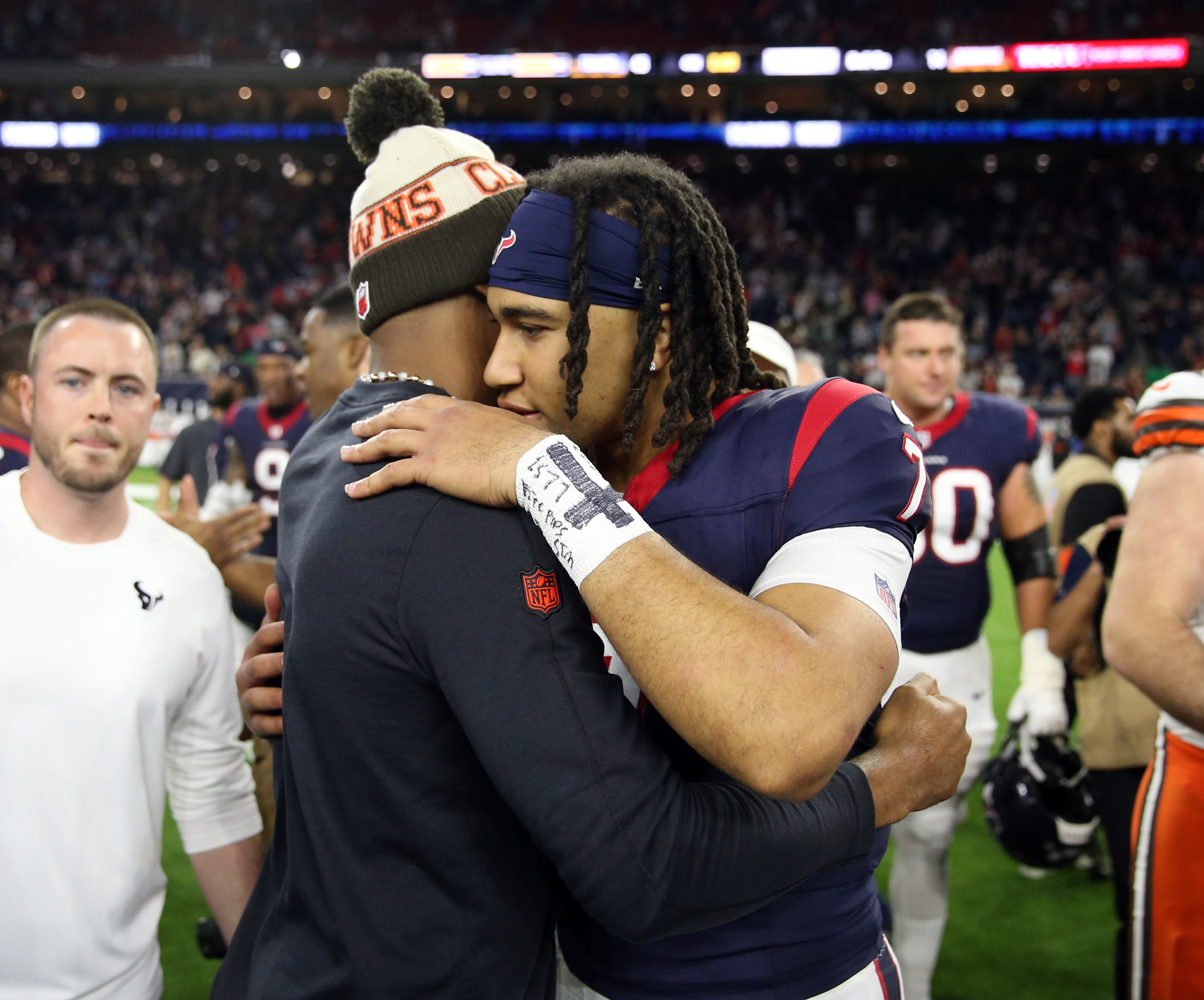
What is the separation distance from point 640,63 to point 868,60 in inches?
224

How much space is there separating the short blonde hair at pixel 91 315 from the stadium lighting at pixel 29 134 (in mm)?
31698

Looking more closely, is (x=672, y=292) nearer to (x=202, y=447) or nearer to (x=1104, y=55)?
(x=202, y=447)

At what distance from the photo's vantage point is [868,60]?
2603 cm

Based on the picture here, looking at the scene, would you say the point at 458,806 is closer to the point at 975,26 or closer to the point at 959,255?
the point at 959,255

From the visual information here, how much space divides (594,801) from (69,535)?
1.64 meters

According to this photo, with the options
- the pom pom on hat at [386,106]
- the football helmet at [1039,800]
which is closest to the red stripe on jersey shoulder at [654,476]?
the pom pom on hat at [386,106]

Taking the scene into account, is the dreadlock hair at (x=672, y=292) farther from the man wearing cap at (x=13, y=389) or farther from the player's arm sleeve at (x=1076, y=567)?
the player's arm sleeve at (x=1076, y=567)

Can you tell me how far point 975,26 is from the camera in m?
27.0

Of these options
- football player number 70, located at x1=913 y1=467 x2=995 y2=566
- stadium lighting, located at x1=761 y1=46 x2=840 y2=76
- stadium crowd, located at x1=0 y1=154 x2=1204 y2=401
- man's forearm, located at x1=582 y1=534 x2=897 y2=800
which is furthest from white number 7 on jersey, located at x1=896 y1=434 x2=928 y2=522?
stadium lighting, located at x1=761 y1=46 x2=840 y2=76

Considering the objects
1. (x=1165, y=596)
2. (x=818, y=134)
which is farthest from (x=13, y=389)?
(x=818, y=134)

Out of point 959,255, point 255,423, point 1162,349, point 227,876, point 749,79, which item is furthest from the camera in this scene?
point 749,79

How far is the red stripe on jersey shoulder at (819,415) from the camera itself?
1.61 meters

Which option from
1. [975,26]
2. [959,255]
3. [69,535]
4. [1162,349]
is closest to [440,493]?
[69,535]

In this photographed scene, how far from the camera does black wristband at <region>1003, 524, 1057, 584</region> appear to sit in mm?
4258
